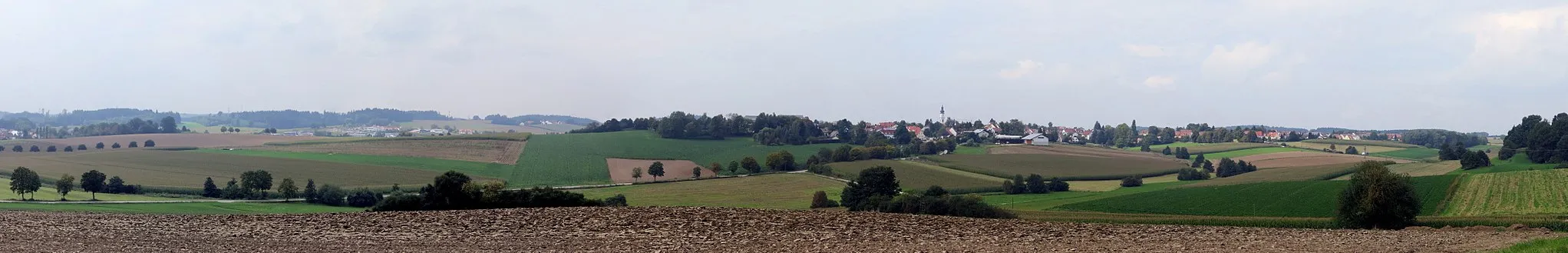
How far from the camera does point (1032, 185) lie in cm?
6372

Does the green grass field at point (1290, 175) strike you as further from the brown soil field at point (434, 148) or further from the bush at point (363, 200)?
the brown soil field at point (434, 148)

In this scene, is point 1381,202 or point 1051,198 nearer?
point 1381,202

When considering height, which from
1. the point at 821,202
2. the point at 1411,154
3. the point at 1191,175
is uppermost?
the point at 1411,154

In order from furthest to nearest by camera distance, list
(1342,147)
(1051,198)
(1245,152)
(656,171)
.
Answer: (1342,147) < (1245,152) < (656,171) < (1051,198)

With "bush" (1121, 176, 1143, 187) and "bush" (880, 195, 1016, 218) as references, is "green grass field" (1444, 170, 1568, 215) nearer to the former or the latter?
"bush" (1121, 176, 1143, 187)

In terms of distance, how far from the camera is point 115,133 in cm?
11144

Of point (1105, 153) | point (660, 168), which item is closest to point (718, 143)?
point (660, 168)

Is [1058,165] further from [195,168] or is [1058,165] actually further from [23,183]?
[23,183]

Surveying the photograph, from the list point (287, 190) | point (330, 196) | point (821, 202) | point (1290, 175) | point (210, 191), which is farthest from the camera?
point (1290, 175)

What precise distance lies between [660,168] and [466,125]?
138619mm

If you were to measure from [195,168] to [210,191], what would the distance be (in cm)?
1502

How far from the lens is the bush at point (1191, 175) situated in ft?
241

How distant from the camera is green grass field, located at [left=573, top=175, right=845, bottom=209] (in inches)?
2068

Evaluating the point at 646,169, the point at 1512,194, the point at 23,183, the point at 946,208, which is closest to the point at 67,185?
the point at 23,183
